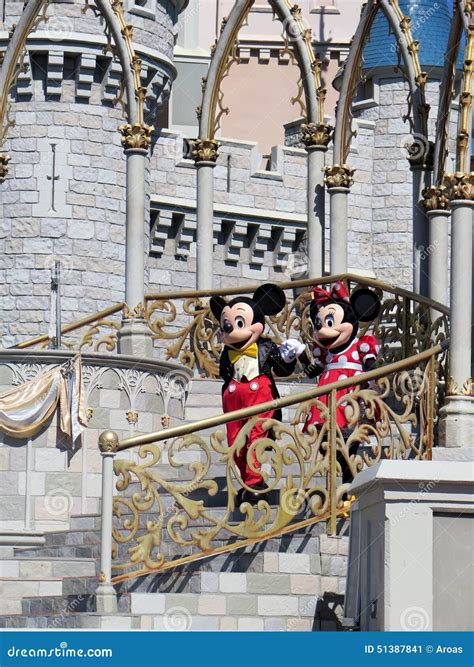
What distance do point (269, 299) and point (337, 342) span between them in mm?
518

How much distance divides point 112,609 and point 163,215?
12.5 meters

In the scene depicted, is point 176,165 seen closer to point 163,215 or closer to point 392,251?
point 163,215

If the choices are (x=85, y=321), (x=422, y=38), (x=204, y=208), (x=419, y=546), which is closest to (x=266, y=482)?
(x=419, y=546)

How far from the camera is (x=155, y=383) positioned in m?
14.6

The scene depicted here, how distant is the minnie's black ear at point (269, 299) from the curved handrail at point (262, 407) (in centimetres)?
102

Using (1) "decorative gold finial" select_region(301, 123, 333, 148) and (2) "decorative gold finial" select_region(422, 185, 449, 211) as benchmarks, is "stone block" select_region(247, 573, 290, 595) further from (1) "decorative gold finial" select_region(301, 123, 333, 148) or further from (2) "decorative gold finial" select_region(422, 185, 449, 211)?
(1) "decorative gold finial" select_region(301, 123, 333, 148)

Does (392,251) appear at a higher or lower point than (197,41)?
lower

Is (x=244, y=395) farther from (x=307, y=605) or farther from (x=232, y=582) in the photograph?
(x=307, y=605)

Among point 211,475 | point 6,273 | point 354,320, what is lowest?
point 211,475

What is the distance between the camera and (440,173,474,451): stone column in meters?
11.6

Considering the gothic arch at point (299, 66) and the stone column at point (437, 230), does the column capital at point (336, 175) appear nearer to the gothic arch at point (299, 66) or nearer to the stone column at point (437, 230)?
the gothic arch at point (299, 66)

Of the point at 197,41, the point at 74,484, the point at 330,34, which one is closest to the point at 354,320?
the point at 74,484

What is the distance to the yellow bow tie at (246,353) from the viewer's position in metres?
12.9

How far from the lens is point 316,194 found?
1595 centimetres
